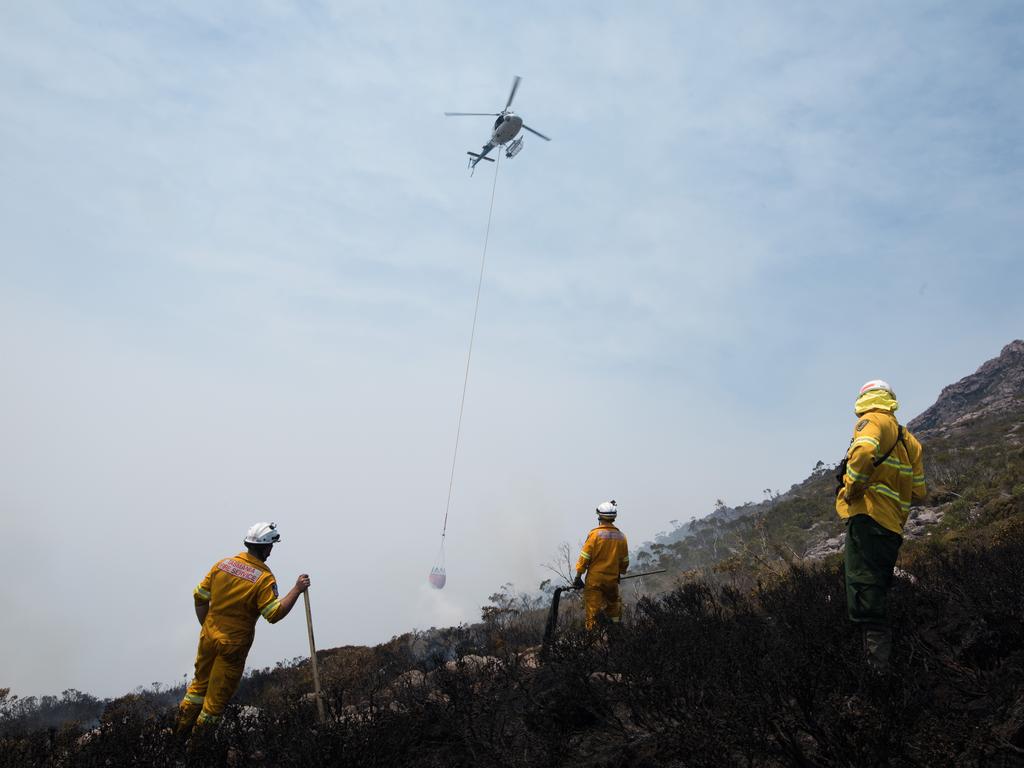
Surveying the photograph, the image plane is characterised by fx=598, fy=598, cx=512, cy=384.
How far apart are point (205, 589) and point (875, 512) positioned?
4.83 m

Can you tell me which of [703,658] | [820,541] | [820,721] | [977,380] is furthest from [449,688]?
[977,380]

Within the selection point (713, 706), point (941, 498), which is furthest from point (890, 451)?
point (941, 498)

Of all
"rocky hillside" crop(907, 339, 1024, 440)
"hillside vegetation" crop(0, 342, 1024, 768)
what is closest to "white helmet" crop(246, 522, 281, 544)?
"hillside vegetation" crop(0, 342, 1024, 768)

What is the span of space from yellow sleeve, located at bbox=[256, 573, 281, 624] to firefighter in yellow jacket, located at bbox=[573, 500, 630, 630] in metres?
3.49

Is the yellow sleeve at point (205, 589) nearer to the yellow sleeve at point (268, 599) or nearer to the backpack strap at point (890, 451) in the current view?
the yellow sleeve at point (268, 599)

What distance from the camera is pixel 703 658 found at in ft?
12.9

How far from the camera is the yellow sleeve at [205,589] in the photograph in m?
4.61

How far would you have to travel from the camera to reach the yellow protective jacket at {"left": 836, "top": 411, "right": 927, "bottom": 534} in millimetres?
3793

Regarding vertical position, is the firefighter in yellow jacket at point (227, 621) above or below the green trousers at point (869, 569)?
above

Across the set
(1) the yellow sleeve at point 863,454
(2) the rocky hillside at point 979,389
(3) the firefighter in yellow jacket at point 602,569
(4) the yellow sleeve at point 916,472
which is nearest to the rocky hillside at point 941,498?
(2) the rocky hillside at point 979,389

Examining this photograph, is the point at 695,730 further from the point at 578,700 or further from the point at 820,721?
the point at 578,700

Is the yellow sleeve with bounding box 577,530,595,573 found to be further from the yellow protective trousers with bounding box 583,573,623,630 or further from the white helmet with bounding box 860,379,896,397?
the white helmet with bounding box 860,379,896,397

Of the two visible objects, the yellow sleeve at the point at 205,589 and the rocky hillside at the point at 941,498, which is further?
the rocky hillside at the point at 941,498

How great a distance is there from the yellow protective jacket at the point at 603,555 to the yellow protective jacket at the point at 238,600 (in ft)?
11.7
